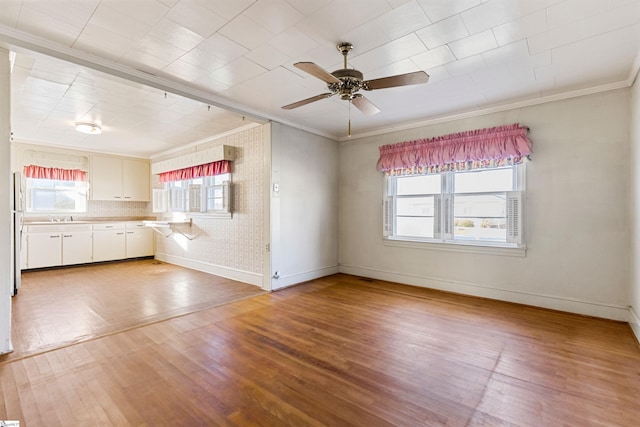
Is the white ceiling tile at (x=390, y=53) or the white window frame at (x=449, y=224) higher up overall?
the white ceiling tile at (x=390, y=53)

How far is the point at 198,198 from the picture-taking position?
5.73 m

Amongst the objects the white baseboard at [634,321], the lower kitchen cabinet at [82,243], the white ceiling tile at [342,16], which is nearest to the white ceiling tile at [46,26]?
the white ceiling tile at [342,16]

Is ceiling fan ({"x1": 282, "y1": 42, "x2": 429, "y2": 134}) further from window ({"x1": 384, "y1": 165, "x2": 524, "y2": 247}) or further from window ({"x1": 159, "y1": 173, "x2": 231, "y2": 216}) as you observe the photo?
window ({"x1": 159, "y1": 173, "x2": 231, "y2": 216})

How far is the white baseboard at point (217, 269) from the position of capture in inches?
190

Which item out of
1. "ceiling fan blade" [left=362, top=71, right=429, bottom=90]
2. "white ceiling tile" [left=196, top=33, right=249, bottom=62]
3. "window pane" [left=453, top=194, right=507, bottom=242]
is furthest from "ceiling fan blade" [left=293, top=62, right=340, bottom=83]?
"window pane" [left=453, top=194, right=507, bottom=242]

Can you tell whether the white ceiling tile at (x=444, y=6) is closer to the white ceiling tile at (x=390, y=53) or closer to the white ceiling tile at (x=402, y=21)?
the white ceiling tile at (x=402, y=21)

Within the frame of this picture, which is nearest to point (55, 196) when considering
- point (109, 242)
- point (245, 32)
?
point (109, 242)

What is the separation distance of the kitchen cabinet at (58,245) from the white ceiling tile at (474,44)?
7334 mm

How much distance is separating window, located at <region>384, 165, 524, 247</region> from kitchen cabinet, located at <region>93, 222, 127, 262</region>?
5936mm

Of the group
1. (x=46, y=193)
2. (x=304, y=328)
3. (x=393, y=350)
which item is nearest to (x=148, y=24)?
(x=304, y=328)

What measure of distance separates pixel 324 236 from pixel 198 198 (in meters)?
2.55

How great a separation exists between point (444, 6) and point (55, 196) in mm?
7931

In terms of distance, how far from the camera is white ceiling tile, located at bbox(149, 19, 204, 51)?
7.39 feet

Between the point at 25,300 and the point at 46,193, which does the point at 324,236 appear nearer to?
the point at 25,300
